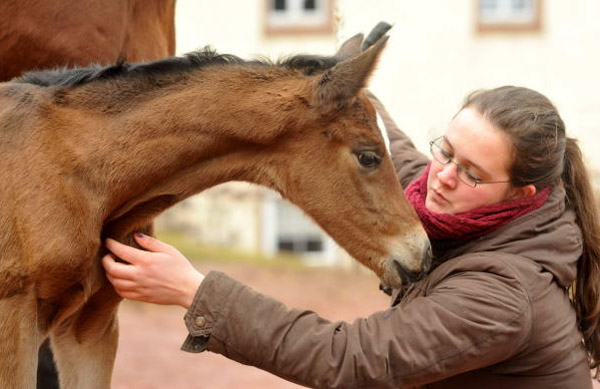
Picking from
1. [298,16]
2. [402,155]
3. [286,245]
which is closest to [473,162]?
[402,155]

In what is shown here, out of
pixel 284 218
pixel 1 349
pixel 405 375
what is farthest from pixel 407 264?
pixel 284 218

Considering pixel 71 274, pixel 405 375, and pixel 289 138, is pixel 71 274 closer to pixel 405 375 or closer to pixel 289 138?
pixel 289 138

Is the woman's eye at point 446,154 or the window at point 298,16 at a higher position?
the woman's eye at point 446,154

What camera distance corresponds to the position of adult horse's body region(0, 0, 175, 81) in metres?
4.01

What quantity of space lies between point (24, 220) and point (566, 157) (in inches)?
72.8

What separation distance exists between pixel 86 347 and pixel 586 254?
182 cm

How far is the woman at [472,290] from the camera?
300 cm

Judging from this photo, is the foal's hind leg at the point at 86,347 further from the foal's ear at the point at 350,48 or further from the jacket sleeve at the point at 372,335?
the foal's ear at the point at 350,48

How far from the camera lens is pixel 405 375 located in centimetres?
298

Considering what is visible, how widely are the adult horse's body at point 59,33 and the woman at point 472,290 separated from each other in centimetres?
110

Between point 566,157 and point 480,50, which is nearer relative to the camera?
point 566,157

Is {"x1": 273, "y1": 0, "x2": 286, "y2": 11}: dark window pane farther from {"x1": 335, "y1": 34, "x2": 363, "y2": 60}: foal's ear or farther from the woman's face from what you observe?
the woman's face

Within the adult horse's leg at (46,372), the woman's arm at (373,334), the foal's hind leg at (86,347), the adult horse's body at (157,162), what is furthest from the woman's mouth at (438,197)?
the adult horse's leg at (46,372)

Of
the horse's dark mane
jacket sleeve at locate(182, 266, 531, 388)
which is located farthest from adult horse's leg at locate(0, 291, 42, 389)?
the horse's dark mane
